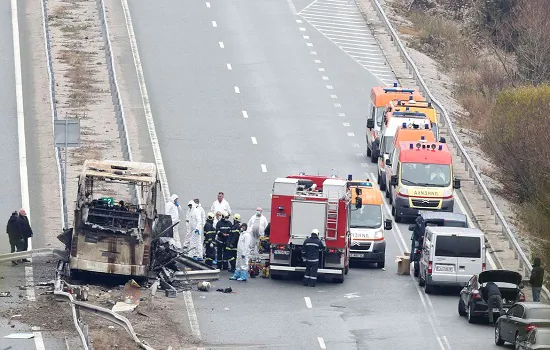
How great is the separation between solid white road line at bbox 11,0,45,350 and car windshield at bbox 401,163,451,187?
10.5 meters

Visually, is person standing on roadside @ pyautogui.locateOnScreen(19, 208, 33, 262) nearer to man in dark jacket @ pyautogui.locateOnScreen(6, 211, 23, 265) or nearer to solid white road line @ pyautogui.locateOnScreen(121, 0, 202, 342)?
man in dark jacket @ pyautogui.locateOnScreen(6, 211, 23, 265)

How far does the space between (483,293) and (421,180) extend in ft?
40.1

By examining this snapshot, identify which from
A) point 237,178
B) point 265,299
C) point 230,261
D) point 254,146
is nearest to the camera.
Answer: point 265,299

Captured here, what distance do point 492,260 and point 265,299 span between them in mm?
8174

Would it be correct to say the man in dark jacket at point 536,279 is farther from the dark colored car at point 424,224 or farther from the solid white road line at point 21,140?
the solid white road line at point 21,140

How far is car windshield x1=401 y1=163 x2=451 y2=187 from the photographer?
1764 inches

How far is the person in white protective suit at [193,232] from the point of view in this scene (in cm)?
3766

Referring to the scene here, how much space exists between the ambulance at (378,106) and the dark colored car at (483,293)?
1606 cm

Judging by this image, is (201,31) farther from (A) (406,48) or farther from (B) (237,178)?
(B) (237,178)

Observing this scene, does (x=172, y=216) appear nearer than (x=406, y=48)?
Yes

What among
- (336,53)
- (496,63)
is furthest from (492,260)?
(496,63)

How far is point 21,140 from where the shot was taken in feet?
160

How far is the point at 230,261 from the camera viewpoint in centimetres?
3753

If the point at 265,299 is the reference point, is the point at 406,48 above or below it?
above
